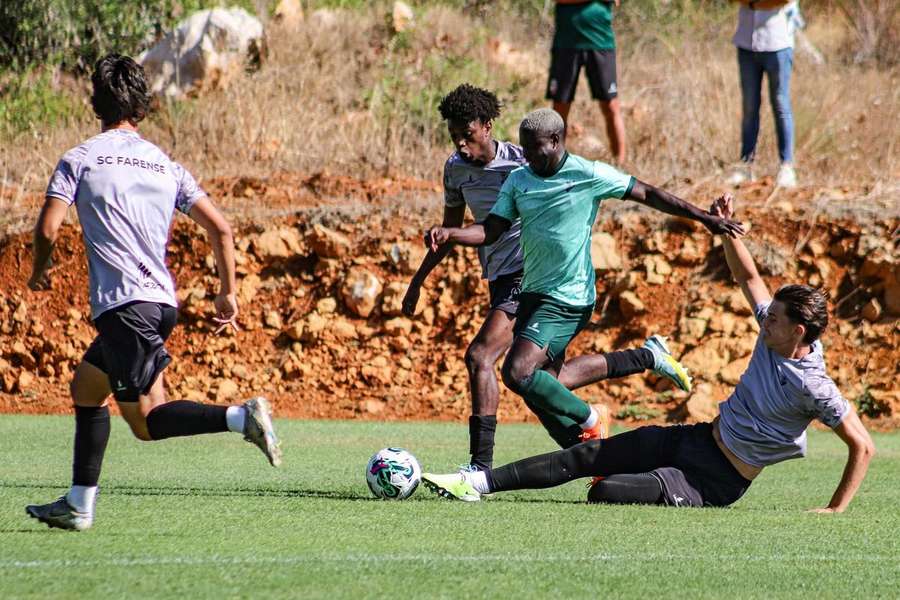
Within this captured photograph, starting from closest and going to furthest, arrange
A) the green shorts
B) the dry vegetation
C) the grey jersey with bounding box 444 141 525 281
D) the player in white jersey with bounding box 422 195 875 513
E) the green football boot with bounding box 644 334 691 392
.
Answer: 1. the player in white jersey with bounding box 422 195 875 513
2. the green shorts
3. the grey jersey with bounding box 444 141 525 281
4. the green football boot with bounding box 644 334 691 392
5. the dry vegetation

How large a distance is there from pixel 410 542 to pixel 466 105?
3.36 m

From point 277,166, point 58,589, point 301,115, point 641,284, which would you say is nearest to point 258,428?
point 58,589

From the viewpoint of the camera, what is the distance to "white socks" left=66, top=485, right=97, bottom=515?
20.4 feet

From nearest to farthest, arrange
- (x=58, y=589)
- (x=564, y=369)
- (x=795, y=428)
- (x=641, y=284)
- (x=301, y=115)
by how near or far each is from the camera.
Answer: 1. (x=58, y=589)
2. (x=795, y=428)
3. (x=564, y=369)
4. (x=641, y=284)
5. (x=301, y=115)

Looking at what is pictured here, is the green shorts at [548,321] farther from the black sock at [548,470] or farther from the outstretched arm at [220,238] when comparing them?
the outstretched arm at [220,238]

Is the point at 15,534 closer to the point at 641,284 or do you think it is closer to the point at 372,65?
the point at 641,284

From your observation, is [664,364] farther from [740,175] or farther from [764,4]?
[740,175]

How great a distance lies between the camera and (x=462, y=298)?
1588 cm

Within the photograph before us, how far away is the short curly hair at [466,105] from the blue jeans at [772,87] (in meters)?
7.37

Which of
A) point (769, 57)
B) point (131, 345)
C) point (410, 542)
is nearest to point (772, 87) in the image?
point (769, 57)

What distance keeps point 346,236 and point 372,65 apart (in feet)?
19.5

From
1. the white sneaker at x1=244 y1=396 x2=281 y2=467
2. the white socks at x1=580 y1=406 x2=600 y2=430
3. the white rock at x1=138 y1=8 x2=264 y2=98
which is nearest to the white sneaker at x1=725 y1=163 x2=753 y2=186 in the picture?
the white rock at x1=138 y1=8 x2=264 y2=98

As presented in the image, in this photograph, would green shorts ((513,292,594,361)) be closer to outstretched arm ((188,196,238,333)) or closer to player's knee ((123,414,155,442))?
outstretched arm ((188,196,238,333))

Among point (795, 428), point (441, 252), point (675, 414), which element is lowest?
point (675, 414)
